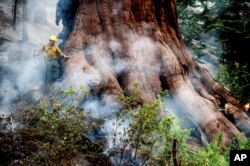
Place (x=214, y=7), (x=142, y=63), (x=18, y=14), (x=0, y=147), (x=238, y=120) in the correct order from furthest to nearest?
1. (x=18, y=14)
2. (x=214, y=7)
3. (x=238, y=120)
4. (x=142, y=63)
5. (x=0, y=147)

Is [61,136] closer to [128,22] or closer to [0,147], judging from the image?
[0,147]

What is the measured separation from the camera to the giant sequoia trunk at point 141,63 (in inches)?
317

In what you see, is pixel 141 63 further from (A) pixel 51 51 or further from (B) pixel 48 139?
(B) pixel 48 139

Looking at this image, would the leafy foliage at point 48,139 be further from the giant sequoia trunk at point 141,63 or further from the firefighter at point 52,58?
the firefighter at point 52,58

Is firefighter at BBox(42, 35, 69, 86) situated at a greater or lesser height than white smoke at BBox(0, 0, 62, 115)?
greater

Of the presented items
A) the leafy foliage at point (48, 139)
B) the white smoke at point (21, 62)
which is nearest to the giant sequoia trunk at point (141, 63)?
the white smoke at point (21, 62)

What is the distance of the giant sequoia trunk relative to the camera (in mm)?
8055

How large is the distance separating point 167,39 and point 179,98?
72.1 inches

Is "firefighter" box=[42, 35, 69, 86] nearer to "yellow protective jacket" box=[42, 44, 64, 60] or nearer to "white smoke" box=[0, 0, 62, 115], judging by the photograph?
"yellow protective jacket" box=[42, 44, 64, 60]

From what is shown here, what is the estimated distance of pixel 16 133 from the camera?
19.3ft

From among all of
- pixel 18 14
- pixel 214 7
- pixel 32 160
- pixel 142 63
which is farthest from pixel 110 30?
pixel 18 14

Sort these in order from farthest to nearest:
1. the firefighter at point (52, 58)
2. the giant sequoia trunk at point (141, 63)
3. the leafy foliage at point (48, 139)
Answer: the firefighter at point (52, 58)
the giant sequoia trunk at point (141, 63)
the leafy foliage at point (48, 139)

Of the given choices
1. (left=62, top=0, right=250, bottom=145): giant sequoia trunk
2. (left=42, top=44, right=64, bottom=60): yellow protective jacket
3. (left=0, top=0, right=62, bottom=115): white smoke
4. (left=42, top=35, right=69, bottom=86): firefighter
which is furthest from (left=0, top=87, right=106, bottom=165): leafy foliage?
(left=42, top=44, right=64, bottom=60): yellow protective jacket

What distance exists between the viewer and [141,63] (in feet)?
27.7
